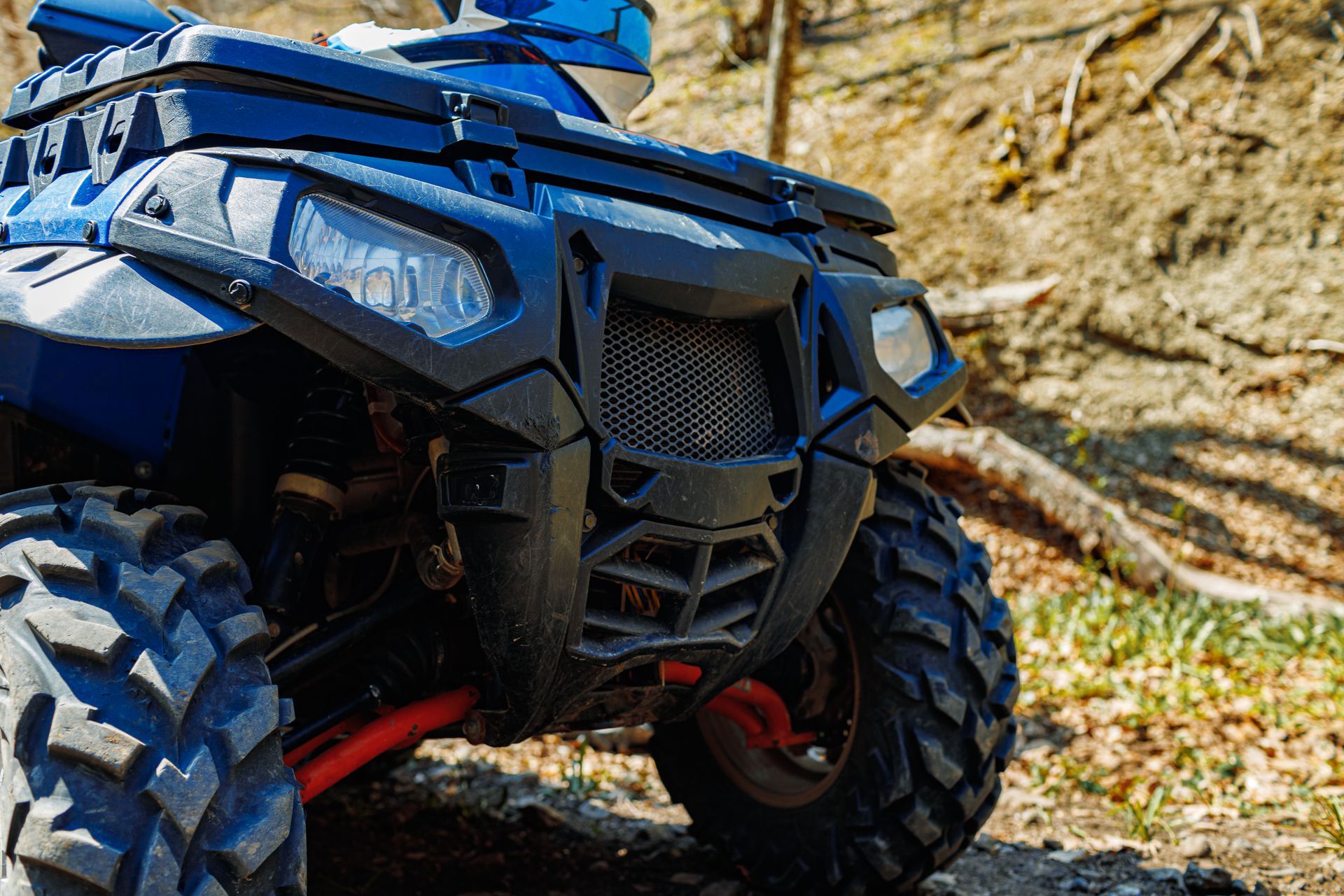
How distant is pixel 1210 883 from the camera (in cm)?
274

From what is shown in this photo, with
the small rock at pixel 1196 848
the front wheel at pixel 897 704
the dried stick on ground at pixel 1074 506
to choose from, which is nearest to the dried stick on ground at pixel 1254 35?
the dried stick on ground at pixel 1074 506

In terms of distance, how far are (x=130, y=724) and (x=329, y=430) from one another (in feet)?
2.49

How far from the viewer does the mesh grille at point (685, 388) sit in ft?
6.20

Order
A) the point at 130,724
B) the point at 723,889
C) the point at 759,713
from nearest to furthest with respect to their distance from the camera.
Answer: the point at 130,724 < the point at 759,713 < the point at 723,889

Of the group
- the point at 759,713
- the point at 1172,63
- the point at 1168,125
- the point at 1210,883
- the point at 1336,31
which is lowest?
the point at 1210,883

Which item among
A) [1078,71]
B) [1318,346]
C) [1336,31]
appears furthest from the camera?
[1078,71]

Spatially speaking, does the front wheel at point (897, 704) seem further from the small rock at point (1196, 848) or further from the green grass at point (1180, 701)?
the green grass at point (1180, 701)

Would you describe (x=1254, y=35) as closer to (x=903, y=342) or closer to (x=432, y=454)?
(x=903, y=342)

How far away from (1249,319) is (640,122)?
6.32 m

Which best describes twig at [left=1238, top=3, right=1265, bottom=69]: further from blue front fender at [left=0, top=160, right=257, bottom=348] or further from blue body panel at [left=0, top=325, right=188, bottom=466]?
blue front fender at [left=0, top=160, right=257, bottom=348]

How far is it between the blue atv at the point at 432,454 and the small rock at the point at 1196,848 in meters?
0.85

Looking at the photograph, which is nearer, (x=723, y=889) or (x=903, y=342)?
(x=903, y=342)

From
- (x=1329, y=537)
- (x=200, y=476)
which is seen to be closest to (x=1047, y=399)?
(x=1329, y=537)

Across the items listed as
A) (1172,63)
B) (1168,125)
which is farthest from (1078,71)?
(1168,125)
